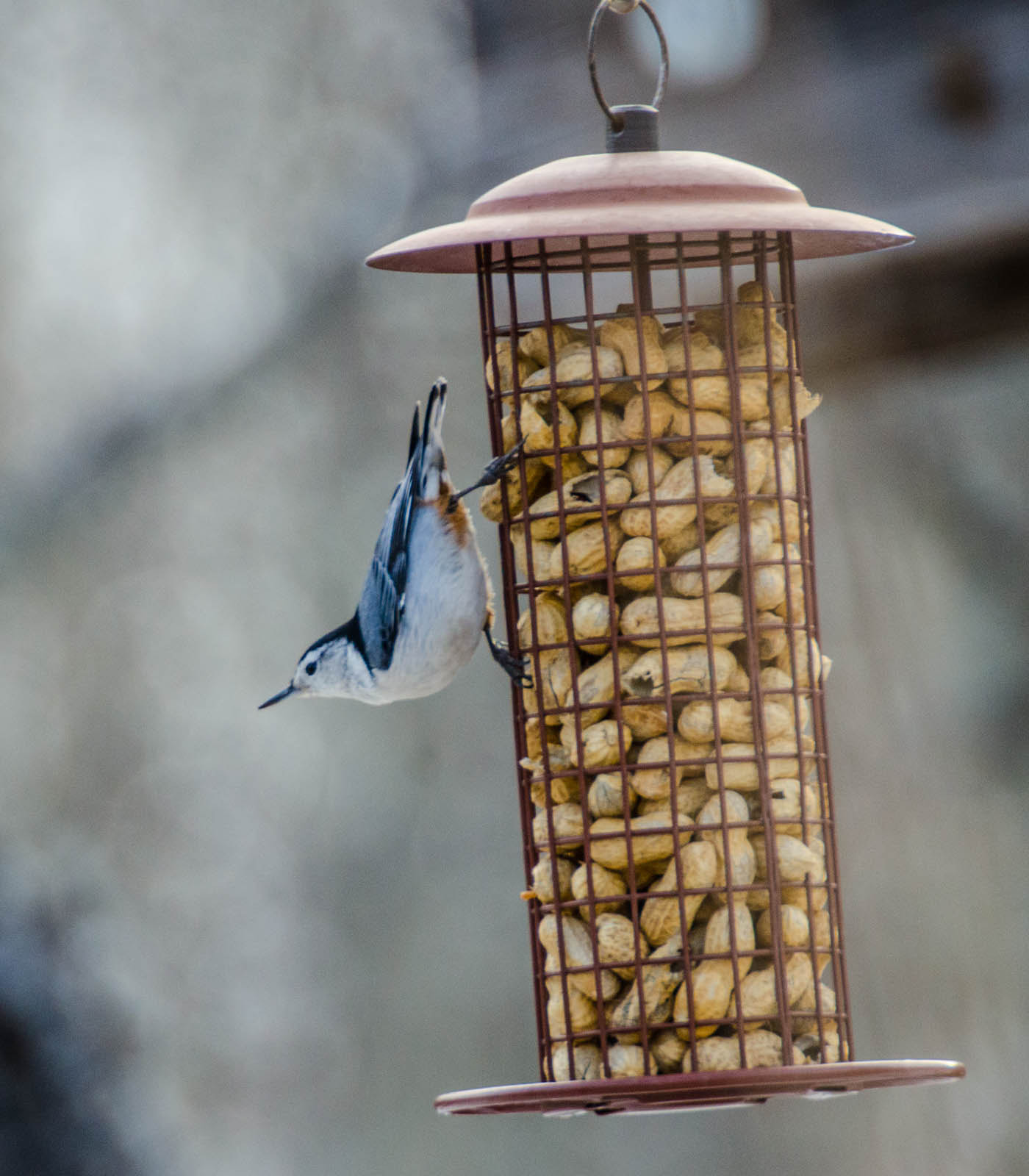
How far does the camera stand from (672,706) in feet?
8.44

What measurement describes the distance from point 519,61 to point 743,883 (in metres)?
2.27

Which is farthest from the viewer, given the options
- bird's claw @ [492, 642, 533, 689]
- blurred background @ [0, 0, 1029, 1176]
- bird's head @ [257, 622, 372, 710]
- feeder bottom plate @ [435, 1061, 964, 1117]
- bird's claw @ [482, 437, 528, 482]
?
blurred background @ [0, 0, 1029, 1176]

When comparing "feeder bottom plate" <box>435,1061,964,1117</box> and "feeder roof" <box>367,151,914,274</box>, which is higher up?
"feeder roof" <box>367,151,914,274</box>

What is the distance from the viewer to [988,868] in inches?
180

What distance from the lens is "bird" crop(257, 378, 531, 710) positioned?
302 centimetres

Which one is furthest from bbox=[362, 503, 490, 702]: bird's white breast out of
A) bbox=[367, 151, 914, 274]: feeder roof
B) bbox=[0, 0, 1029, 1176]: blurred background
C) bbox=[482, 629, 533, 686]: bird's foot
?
bbox=[0, 0, 1029, 1176]: blurred background

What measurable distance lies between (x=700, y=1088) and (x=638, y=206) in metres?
1.06

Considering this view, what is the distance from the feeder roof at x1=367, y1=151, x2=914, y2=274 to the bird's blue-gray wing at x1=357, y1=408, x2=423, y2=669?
0.58m

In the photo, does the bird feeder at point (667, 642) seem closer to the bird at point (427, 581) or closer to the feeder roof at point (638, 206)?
the feeder roof at point (638, 206)

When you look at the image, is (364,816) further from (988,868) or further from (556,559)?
(556,559)

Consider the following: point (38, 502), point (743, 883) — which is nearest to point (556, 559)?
point (743, 883)

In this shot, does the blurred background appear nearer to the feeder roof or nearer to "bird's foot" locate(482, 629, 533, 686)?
"bird's foot" locate(482, 629, 533, 686)

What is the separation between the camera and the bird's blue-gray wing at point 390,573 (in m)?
3.08

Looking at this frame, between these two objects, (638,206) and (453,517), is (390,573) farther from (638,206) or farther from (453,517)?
(638,206)
